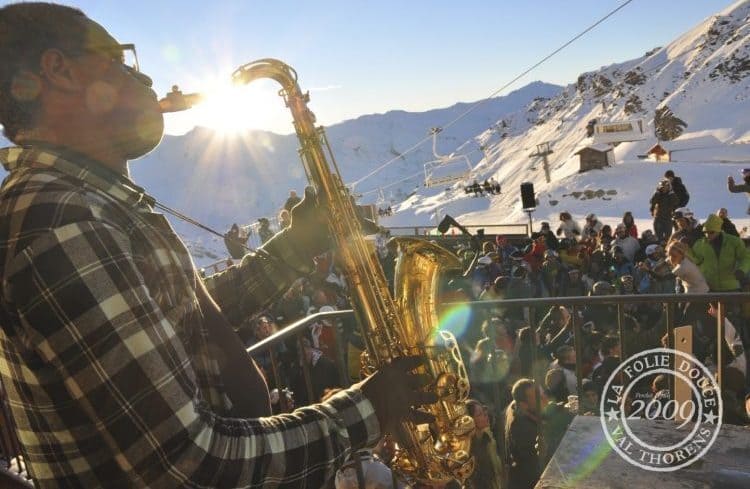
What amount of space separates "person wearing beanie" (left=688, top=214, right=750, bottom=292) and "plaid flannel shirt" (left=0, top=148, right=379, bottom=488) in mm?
7483

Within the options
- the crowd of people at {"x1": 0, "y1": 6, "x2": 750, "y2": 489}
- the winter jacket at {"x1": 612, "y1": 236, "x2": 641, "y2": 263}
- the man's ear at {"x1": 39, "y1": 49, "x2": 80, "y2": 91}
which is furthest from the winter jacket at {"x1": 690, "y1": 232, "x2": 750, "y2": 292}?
the man's ear at {"x1": 39, "y1": 49, "x2": 80, "y2": 91}

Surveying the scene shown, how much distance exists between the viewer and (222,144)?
172250 millimetres

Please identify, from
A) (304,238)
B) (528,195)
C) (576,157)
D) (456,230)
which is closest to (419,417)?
(304,238)

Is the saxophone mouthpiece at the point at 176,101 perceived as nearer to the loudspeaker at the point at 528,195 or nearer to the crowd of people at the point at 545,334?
the crowd of people at the point at 545,334

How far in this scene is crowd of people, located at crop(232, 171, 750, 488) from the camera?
4184mm

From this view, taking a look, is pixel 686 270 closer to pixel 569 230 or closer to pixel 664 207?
pixel 664 207

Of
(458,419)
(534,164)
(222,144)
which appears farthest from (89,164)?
(222,144)

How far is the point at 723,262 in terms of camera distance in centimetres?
716

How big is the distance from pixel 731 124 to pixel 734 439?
71725 mm

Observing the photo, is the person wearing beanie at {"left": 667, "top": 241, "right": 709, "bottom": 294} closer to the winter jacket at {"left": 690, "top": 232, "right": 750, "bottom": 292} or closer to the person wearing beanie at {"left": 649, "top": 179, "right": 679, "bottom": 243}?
the winter jacket at {"left": 690, "top": 232, "right": 750, "bottom": 292}

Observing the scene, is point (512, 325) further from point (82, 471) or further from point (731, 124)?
point (731, 124)

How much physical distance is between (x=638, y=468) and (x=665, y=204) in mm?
12608

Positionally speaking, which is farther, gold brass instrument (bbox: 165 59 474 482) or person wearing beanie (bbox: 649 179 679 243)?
person wearing beanie (bbox: 649 179 679 243)

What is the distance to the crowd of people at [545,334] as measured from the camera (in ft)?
13.7
